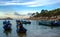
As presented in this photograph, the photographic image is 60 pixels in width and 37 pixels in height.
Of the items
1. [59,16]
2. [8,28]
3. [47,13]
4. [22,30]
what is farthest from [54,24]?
[47,13]

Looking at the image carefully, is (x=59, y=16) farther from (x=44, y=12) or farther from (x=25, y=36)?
(x=25, y=36)

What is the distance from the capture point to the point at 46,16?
60.9 meters

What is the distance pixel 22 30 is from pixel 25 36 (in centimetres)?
136

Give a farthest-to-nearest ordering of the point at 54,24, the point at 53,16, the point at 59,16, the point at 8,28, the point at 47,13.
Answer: the point at 47,13 → the point at 53,16 → the point at 59,16 → the point at 54,24 → the point at 8,28

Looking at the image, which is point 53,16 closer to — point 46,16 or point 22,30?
point 46,16

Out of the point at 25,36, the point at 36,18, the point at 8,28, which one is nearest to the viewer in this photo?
the point at 25,36

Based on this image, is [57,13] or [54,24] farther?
[57,13]

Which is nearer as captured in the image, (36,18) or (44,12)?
(44,12)

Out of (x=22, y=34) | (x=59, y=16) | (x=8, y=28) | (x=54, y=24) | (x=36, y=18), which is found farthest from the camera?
(x=36, y=18)

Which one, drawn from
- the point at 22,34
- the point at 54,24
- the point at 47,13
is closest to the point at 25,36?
the point at 22,34

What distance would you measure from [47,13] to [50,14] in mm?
2050

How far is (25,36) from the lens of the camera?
586 inches

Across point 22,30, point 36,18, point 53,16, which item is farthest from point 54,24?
point 36,18

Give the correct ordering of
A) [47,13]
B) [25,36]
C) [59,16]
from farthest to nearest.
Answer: [47,13] < [59,16] < [25,36]
